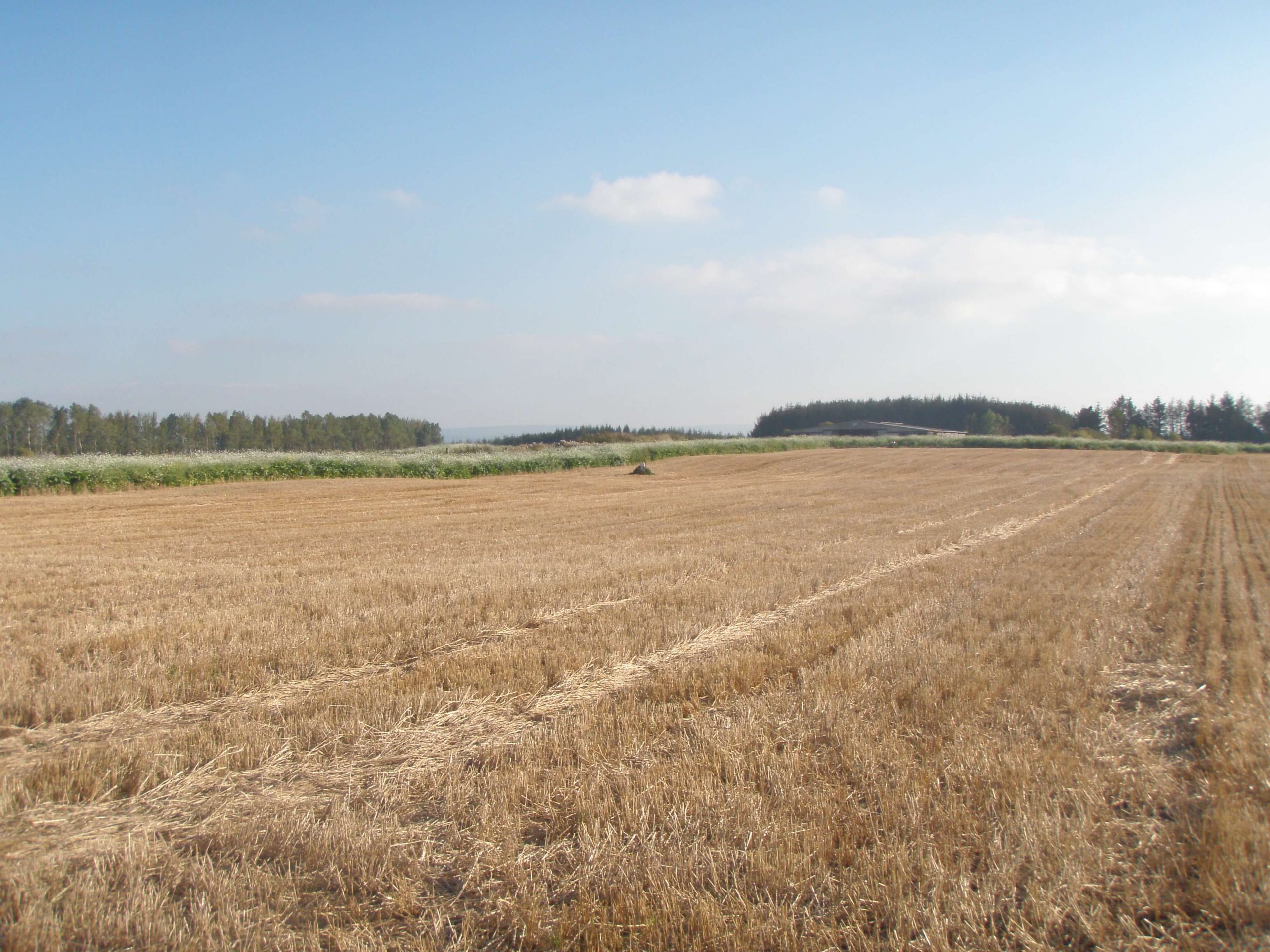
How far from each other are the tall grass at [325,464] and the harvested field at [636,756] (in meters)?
22.9

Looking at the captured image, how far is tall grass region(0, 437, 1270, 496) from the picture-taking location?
1188 inches

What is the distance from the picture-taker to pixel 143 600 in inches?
380

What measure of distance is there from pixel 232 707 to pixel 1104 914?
19.5 ft

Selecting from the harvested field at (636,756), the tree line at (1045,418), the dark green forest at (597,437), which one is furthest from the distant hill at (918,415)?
the harvested field at (636,756)

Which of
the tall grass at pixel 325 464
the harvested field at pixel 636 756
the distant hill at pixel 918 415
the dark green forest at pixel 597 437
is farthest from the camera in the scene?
the distant hill at pixel 918 415

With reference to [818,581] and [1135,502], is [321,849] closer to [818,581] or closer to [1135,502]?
[818,581]

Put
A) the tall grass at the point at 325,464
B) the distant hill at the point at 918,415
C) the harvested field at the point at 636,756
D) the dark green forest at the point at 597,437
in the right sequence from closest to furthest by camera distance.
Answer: the harvested field at the point at 636,756 < the tall grass at the point at 325,464 < the dark green forest at the point at 597,437 < the distant hill at the point at 918,415

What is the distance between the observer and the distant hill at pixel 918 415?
139 meters

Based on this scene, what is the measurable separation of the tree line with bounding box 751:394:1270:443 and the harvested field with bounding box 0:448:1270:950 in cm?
10962

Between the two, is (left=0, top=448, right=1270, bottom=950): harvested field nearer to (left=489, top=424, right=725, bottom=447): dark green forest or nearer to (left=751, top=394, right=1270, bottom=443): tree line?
(left=489, top=424, right=725, bottom=447): dark green forest

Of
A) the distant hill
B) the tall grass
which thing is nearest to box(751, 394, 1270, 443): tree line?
the distant hill

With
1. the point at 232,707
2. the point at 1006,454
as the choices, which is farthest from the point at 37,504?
the point at 1006,454

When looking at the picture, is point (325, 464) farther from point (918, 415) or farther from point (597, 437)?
point (918, 415)

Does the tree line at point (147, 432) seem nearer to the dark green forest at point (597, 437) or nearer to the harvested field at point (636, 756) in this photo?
the dark green forest at point (597, 437)
